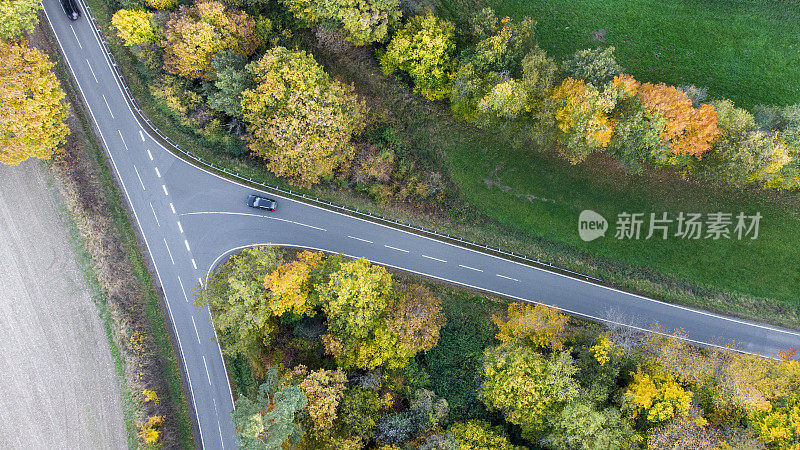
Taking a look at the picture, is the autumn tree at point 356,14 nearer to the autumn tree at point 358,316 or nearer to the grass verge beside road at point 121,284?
the autumn tree at point 358,316

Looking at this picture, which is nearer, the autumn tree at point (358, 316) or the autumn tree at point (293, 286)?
the autumn tree at point (293, 286)

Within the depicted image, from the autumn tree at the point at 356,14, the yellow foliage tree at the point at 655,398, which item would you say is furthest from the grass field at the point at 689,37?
the yellow foliage tree at the point at 655,398

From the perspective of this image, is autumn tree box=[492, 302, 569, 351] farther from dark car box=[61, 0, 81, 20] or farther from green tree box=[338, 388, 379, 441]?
dark car box=[61, 0, 81, 20]

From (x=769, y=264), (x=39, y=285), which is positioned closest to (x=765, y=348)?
(x=769, y=264)

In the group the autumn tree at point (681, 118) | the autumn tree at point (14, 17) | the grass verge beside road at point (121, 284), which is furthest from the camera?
the grass verge beside road at point (121, 284)

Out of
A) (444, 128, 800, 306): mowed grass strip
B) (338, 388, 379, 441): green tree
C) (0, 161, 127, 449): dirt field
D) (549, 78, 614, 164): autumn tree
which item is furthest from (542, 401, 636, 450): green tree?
(0, 161, 127, 449): dirt field
